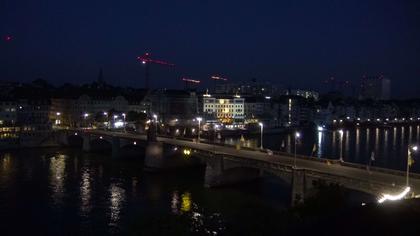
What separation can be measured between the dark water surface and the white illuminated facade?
116201 mm

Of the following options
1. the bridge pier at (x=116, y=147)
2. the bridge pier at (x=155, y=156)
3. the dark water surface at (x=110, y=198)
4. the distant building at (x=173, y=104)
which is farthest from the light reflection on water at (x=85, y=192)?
the distant building at (x=173, y=104)

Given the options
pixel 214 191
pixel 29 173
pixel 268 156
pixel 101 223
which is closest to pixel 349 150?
pixel 268 156

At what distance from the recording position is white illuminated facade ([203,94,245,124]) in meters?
189

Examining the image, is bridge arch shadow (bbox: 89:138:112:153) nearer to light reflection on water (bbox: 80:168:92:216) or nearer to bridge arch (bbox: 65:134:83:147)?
bridge arch (bbox: 65:134:83:147)

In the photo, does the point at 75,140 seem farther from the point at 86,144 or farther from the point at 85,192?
the point at 85,192

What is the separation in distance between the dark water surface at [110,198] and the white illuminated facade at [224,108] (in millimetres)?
116201

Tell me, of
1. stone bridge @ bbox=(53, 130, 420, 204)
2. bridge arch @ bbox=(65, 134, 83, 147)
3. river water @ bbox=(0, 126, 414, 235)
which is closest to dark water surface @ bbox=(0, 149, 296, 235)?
river water @ bbox=(0, 126, 414, 235)

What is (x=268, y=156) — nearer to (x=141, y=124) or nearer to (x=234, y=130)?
(x=141, y=124)

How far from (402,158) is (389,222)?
80467 mm

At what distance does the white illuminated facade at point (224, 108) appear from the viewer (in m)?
189

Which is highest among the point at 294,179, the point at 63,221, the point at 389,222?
the point at 389,222

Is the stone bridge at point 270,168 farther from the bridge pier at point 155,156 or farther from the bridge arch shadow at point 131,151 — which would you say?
the bridge arch shadow at point 131,151

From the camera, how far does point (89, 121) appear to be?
14362cm

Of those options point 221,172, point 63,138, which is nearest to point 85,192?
point 221,172
